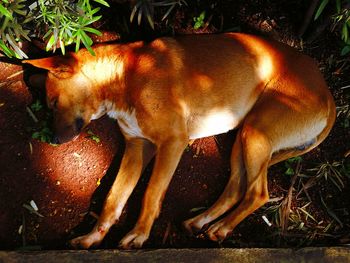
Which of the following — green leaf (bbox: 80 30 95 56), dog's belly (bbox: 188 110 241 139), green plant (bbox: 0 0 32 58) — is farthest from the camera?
dog's belly (bbox: 188 110 241 139)

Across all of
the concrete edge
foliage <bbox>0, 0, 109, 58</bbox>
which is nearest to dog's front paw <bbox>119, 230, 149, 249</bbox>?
the concrete edge

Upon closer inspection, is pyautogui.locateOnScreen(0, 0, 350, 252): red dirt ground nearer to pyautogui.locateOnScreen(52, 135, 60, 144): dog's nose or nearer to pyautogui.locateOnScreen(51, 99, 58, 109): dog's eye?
pyautogui.locateOnScreen(52, 135, 60, 144): dog's nose

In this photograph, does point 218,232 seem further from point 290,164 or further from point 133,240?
point 290,164

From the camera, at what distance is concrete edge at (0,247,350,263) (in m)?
3.39

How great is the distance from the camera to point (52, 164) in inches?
160

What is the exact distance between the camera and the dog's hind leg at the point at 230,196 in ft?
12.8

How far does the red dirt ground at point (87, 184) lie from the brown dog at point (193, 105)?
0.16 m

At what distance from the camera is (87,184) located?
13.3ft

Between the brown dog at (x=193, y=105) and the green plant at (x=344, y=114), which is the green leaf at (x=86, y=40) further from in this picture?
the green plant at (x=344, y=114)

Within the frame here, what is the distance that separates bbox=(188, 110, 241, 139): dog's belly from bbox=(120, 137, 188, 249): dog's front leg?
221 millimetres

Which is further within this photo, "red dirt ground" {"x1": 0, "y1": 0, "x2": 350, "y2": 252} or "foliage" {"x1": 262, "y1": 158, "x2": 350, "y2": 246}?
"foliage" {"x1": 262, "y1": 158, "x2": 350, "y2": 246}

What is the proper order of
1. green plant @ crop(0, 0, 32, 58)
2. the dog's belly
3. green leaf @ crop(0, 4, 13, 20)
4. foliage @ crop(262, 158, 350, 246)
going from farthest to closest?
foliage @ crop(262, 158, 350, 246) → the dog's belly → green plant @ crop(0, 0, 32, 58) → green leaf @ crop(0, 4, 13, 20)

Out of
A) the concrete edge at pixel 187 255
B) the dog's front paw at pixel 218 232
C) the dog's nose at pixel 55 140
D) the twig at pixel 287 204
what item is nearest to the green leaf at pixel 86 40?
the dog's nose at pixel 55 140

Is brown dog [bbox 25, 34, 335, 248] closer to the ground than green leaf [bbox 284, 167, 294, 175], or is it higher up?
higher up
